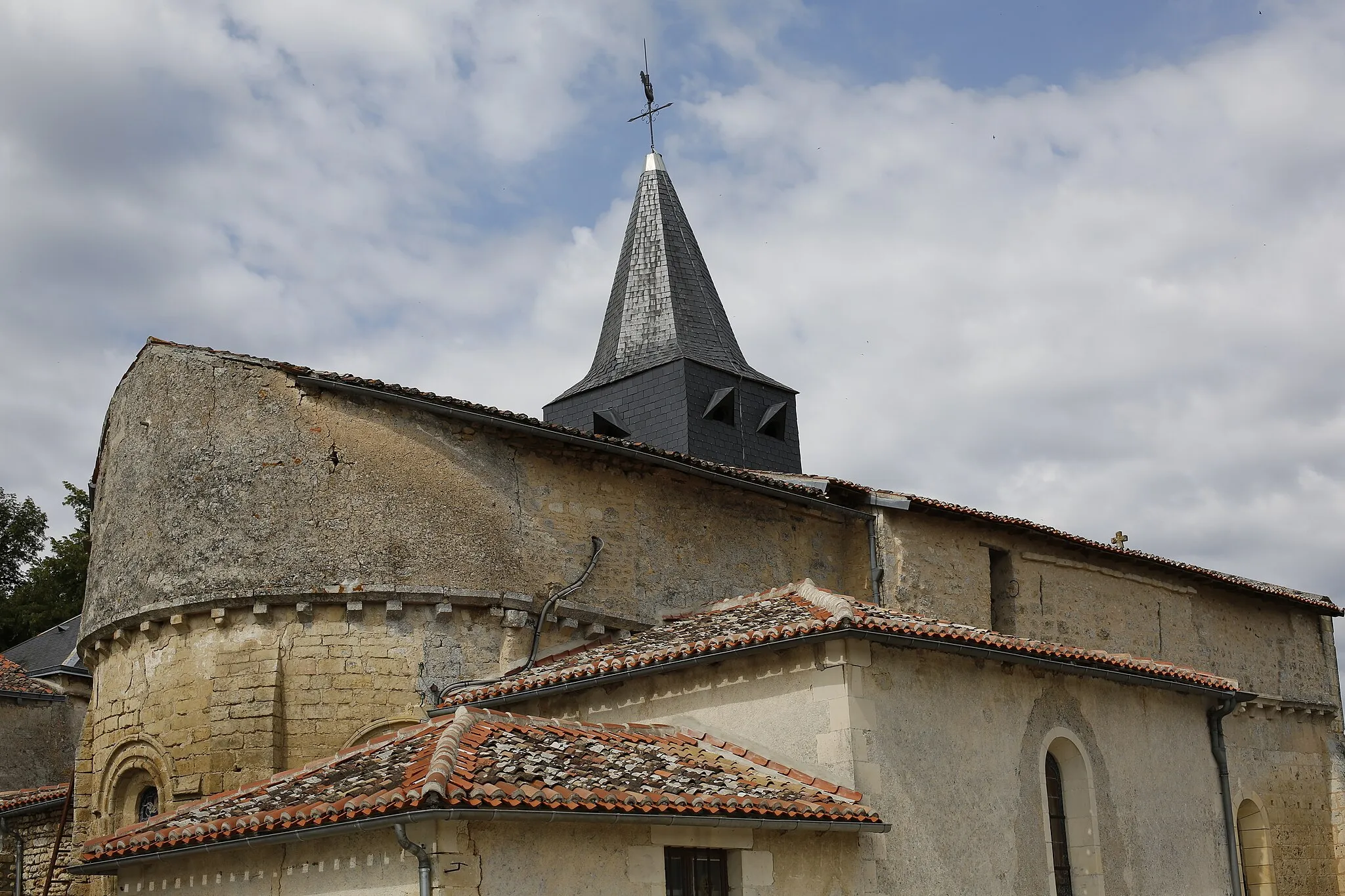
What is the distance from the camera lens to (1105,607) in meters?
19.2

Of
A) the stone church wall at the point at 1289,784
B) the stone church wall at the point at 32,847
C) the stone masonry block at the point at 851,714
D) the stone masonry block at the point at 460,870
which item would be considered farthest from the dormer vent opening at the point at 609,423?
the stone masonry block at the point at 460,870

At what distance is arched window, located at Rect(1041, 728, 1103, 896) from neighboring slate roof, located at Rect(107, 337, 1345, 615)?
172 inches

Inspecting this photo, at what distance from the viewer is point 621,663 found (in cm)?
1202

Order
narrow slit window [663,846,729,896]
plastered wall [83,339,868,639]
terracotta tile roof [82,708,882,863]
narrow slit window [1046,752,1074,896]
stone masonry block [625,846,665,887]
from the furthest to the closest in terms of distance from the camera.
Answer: plastered wall [83,339,868,639] → narrow slit window [1046,752,1074,896] → narrow slit window [663,846,729,896] → stone masonry block [625,846,665,887] → terracotta tile roof [82,708,882,863]

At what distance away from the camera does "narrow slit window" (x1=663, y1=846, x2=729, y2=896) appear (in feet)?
33.0

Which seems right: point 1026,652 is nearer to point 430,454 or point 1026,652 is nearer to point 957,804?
point 957,804

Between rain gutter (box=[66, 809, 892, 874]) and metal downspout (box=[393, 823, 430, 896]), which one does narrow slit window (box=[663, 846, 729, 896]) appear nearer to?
rain gutter (box=[66, 809, 892, 874])

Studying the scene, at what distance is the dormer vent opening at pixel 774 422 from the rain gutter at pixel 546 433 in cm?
945

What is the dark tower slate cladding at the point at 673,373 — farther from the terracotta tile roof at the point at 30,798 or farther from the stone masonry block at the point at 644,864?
the stone masonry block at the point at 644,864

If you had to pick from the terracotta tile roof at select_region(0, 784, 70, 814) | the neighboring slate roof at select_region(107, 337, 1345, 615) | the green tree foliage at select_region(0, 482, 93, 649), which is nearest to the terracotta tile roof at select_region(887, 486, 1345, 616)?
the neighboring slate roof at select_region(107, 337, 1345, 615)

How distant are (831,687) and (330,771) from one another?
4.03 m

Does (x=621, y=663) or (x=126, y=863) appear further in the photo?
(x=621, y=663)

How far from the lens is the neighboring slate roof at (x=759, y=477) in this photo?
559 inches

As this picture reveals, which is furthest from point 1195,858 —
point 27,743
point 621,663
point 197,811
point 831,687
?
point 27,743
